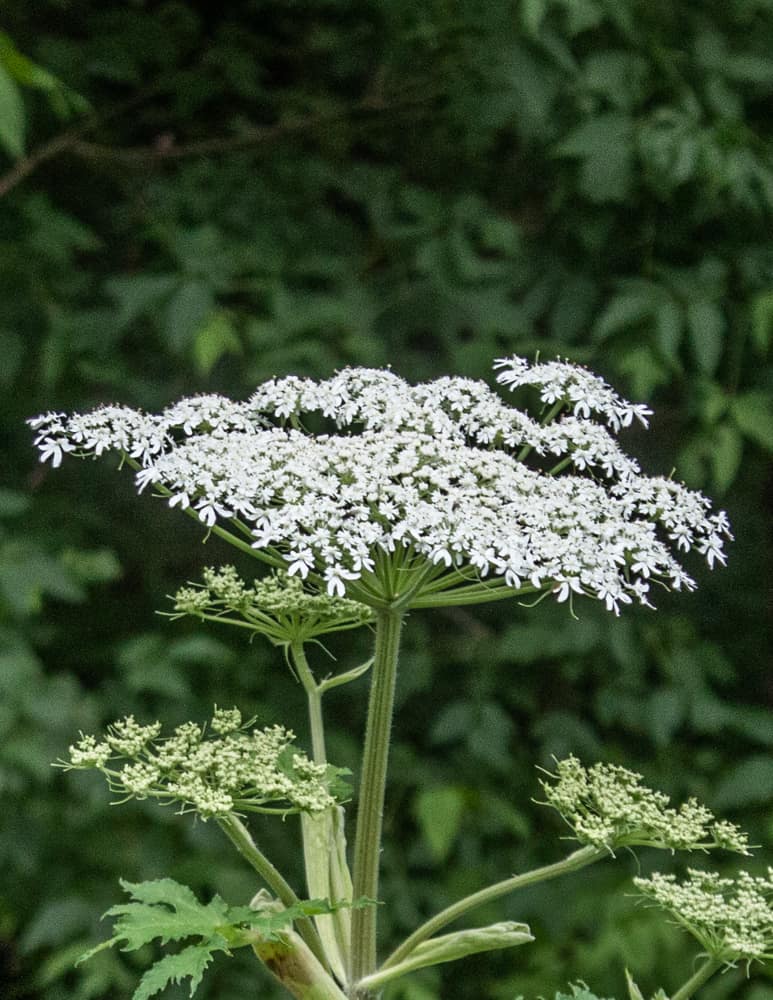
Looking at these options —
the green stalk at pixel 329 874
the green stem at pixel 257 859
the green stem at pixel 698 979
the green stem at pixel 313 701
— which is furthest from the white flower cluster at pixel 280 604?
the green stem at pixel 698 979

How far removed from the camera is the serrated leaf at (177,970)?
116 centimetres

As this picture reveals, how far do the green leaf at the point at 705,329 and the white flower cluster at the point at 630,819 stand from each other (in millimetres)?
1731

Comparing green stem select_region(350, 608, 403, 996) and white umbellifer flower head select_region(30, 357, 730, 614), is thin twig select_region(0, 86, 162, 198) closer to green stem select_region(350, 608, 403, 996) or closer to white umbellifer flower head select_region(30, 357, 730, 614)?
white umbellifer flower head select_region(30, 357, 730, 614)

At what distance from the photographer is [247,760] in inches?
51.9

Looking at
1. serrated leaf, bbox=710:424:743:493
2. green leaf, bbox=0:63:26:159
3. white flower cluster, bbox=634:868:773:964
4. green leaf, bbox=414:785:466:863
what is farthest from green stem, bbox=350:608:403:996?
green leaf, bbox=414:785:466:863

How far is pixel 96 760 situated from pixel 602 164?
7.60 ft

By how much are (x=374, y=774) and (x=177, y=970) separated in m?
0.33

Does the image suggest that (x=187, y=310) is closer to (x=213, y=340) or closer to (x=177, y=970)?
(x=213, y=340)

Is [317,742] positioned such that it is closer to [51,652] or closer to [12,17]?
[51,652]

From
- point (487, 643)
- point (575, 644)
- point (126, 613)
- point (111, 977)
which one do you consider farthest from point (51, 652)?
point (575, 644)

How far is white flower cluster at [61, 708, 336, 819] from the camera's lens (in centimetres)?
126

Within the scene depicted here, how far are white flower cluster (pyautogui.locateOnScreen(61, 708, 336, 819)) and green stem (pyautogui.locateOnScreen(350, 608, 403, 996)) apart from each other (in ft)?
0.27

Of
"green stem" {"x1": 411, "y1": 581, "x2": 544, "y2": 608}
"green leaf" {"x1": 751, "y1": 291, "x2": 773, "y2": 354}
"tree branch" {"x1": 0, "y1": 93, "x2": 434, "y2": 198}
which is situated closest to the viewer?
"green stem" {"x1": 411, "y1": 581, "x2": 544, "y2": 608}

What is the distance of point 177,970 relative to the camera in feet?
3.85
